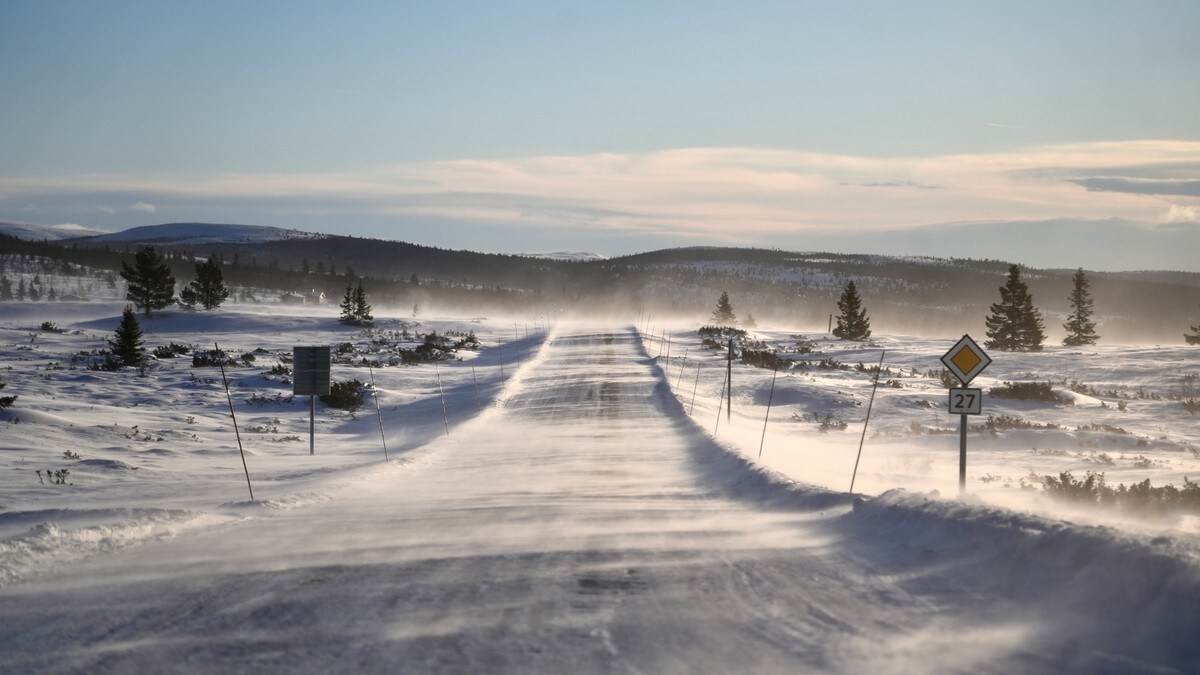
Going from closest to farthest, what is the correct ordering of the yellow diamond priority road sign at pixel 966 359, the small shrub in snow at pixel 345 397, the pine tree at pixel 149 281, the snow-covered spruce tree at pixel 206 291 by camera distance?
1. the yellow diamond priority road sign at pixel 966 359
2. the small shrub in snow at pixel 345 397
3. the pine tree at pixel 149 281
4. the snow-covered spruce tree at pixel 206 291

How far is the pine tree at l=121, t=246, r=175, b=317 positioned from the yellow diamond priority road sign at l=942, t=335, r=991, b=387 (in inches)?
2584

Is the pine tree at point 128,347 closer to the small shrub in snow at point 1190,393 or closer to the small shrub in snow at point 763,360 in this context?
the small shrub in snow at point 763,360

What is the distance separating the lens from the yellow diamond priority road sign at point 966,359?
12516 millimetres

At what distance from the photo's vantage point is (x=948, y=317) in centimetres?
15925

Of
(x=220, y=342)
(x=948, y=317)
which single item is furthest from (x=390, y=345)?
(x=948, y=317)

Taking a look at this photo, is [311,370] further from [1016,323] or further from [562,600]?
[1016,323]

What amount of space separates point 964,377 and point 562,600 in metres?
8.50

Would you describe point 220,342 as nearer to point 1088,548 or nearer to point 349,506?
point 349,506

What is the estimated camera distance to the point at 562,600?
657 cm

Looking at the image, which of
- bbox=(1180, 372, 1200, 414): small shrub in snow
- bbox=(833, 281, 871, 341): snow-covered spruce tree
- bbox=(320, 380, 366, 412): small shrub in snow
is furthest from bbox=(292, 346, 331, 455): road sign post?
bbox=(833, 281, 871, 341): snow-covered spruce tree

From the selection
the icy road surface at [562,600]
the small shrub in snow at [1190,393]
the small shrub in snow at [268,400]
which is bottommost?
the small shrub in snow at [268,400]

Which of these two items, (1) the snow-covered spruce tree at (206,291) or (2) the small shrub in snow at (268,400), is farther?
(1) the snow-covered spruce tree at (206,291)

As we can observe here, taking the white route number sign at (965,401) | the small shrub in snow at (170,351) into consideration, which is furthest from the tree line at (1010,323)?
the white route number sign at (965,401)

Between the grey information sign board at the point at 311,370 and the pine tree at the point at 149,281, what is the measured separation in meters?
52.4
